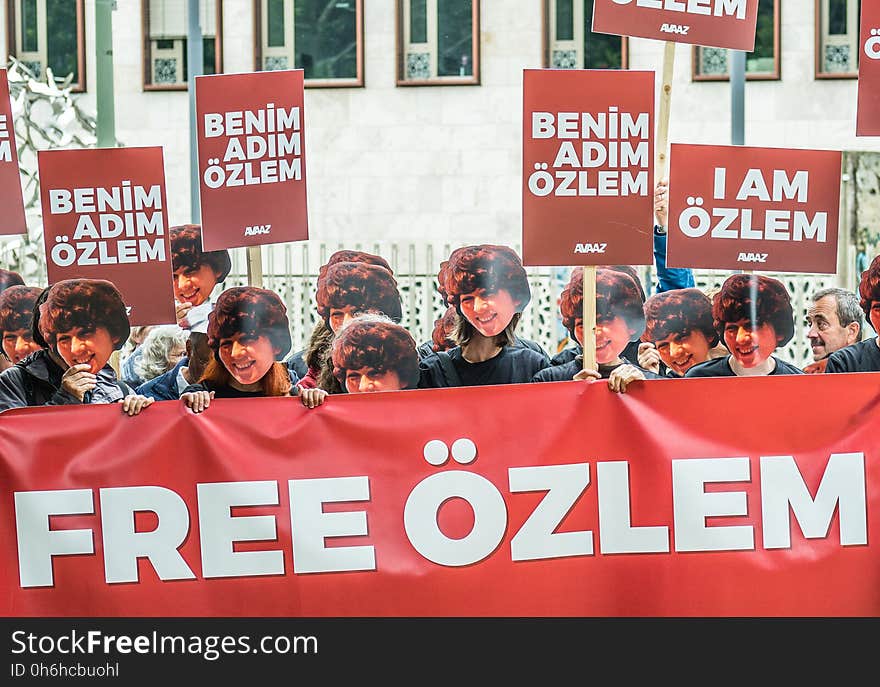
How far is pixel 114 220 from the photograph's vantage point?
530 centimetres

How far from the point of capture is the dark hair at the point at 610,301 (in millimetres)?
5285

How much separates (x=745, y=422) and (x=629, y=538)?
1.78 ft

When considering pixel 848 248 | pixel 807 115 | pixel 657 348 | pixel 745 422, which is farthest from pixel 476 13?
pixel 745 422

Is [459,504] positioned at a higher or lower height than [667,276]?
lower

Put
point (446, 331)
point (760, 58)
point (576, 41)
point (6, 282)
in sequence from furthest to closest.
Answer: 1. point (760, 58)
2. point (576, 41)
3. point (6, 282)
4. point (446, 331)

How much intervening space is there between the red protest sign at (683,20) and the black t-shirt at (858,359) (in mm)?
1212

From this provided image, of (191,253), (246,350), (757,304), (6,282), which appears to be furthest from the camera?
(6,282)

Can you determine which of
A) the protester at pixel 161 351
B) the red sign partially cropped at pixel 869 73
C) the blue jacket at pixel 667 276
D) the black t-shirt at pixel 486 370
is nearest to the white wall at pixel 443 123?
the protester at pixel 161 351

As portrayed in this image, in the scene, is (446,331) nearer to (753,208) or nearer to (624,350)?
(624,350)

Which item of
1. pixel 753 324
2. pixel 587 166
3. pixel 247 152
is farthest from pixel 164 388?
pixel 753 324

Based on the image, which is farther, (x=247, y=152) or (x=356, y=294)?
(x=356, y=294)

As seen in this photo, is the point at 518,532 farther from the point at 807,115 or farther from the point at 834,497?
the point at 807,115

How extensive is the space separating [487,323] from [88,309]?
4.64 ft
